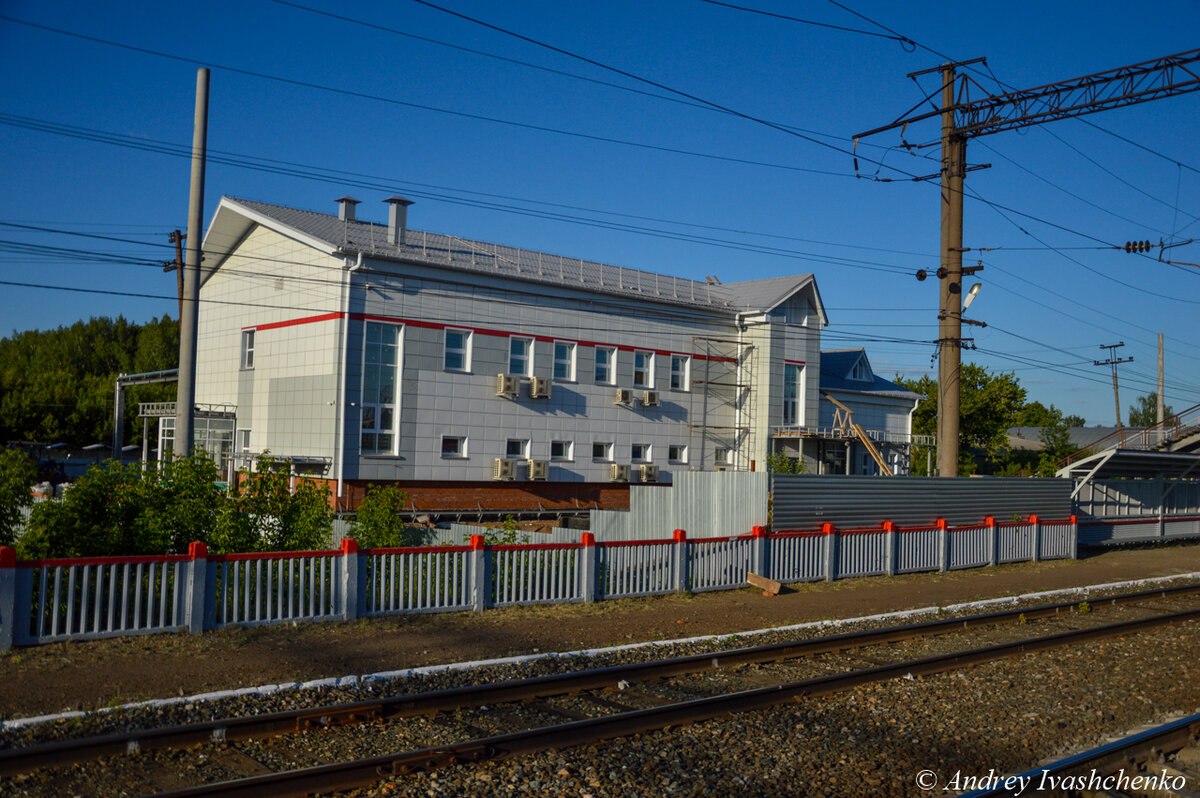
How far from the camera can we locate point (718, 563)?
56.4 feet

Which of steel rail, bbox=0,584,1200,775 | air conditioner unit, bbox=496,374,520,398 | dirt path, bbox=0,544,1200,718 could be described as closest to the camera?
steel rail, bbox=0,584,1200,775

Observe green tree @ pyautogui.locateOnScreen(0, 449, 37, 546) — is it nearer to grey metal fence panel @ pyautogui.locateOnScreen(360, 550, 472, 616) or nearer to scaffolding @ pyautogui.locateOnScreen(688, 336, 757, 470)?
grey metal fence panel @ pyautogui.locateOnScreen(360, 550, 472, 616)

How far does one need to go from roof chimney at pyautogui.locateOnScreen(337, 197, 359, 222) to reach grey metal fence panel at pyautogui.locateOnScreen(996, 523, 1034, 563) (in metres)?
22.7

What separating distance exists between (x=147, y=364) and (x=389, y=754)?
69124 mm

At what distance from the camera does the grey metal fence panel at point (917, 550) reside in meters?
20.5

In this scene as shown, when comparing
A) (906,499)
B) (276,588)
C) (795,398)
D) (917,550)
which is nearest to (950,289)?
(906,499)

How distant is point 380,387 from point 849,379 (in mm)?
25012

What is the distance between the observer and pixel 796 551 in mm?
18359

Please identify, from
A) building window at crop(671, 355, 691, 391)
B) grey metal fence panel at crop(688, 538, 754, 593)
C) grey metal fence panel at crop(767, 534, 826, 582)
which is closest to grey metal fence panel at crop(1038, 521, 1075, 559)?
grey metal fence panel at crop(767, 534, 826, 582)

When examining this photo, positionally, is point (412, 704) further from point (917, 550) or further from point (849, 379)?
point (849, 379)

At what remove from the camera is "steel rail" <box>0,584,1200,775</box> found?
6.95 m

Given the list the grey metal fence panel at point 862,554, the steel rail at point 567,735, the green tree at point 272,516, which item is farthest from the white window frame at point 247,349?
the steel rail at point 567,735

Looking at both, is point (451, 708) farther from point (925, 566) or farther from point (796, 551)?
point (925, 566)

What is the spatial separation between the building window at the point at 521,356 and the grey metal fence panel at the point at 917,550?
1428 centimetres
